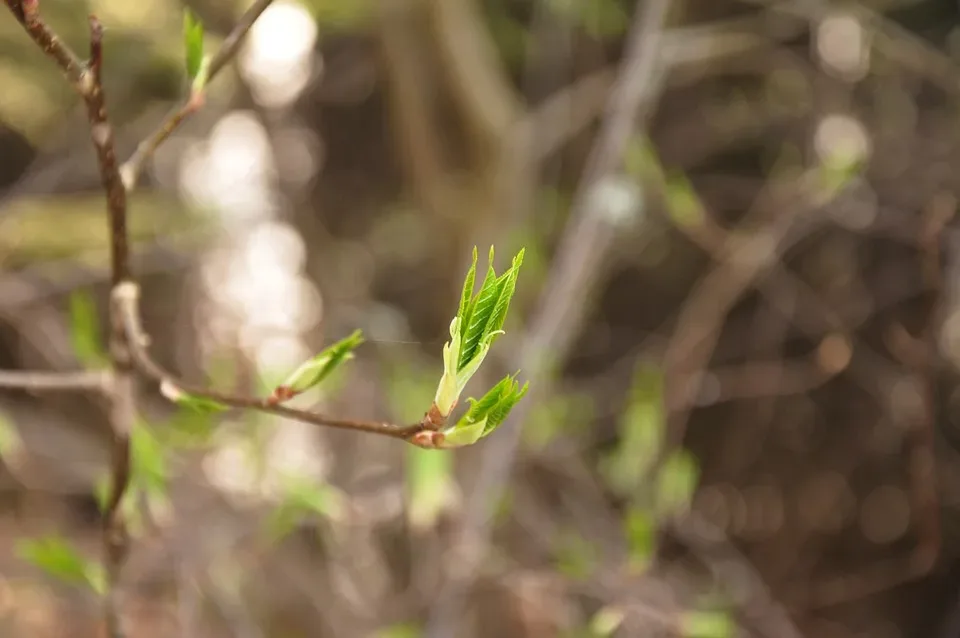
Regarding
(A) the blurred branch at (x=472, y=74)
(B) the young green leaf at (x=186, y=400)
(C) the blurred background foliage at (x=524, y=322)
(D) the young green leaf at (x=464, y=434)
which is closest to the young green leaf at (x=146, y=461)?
(C) the blurred background foliage at (x=524, y=322)

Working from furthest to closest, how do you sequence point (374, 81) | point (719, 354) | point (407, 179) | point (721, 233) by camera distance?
point (374, 81) < point (407, 179) < point (719, 354) < point (721, 233)

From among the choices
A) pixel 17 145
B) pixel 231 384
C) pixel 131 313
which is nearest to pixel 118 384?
pixel 131 313

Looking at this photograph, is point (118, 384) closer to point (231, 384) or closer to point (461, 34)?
point (231, 384)

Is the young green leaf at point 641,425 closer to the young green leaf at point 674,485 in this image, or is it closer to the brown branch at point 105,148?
the young green leaf at point 674,485

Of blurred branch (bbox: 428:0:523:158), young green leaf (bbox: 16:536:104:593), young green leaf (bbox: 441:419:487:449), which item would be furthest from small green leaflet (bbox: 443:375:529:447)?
blurred branch (bbox: 428:0:523:158)

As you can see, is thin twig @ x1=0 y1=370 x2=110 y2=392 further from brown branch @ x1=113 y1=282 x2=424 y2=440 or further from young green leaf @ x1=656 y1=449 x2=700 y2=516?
young green leaf @ x1=656 y1=449 x2=700 y2=516

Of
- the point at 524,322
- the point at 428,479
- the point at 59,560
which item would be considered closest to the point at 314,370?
the point at 59,560
